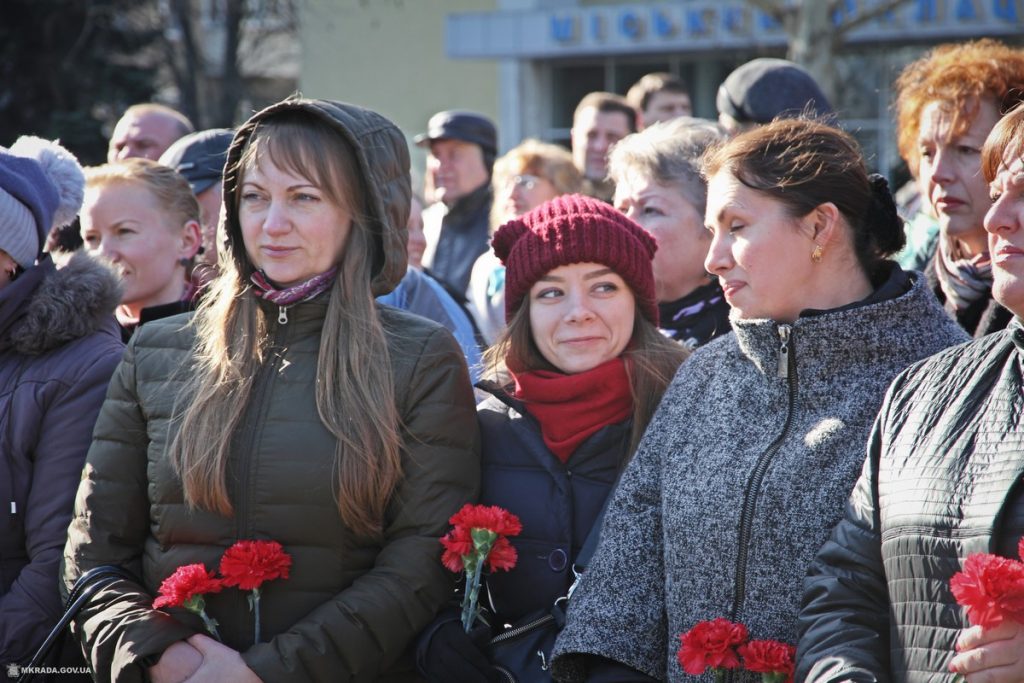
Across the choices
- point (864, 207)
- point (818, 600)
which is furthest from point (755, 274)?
point (818, 600)

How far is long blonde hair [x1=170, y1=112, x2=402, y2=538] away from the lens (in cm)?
325

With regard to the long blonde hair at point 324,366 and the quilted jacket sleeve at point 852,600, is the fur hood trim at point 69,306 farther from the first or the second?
the quilted jacket sleeve at point 852,600

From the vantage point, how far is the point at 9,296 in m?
3.73

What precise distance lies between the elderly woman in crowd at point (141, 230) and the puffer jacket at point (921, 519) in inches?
110

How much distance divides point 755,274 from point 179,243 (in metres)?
2.50

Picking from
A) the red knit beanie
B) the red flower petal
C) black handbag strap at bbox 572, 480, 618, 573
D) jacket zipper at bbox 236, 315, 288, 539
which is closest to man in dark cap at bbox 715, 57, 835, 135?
the red knit beanie

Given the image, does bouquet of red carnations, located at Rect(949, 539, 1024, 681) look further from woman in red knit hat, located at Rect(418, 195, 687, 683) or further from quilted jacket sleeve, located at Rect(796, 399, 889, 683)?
woman in red knit hat, located at Rect(418, 195, 687, 683)

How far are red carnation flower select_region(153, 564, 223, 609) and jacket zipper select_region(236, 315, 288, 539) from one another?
172mm

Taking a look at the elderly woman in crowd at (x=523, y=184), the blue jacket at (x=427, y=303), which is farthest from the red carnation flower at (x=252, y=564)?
the elderly woman in crowd at (x=523, y=184)

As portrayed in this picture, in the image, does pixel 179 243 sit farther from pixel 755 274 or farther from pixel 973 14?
pixel 973 14

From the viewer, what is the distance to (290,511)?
3.24 meters

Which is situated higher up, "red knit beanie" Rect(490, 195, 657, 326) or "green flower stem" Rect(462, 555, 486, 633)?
"red knit beanie" Rect(490, 195, 657, 326)

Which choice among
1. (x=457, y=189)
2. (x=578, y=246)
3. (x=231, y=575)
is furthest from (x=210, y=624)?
(x=457, y=189)

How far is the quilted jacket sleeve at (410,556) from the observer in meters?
3.12
